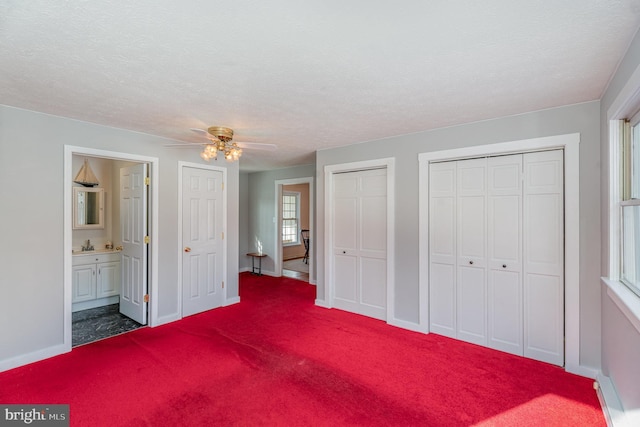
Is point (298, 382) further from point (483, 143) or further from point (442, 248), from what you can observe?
point (483, 143)

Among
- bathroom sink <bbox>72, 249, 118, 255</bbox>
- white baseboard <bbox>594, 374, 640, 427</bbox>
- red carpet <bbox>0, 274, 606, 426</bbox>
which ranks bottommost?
red carpet <bbox>0, 274, 606, 426</bbox>

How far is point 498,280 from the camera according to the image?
3102 millimetres

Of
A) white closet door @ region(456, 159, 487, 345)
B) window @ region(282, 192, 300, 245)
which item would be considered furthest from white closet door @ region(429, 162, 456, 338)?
window @ region(282, 192, 300, 245)

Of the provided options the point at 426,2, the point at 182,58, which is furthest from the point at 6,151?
the point at 426,2

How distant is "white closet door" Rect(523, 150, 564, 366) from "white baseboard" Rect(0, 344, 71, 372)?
457 centimetres

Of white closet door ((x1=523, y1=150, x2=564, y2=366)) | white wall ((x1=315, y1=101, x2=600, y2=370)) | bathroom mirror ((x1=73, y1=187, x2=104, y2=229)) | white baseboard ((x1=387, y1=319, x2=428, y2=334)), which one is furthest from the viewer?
bathroom mirror ((x1=73, y1=187, x2=104, y2=229))

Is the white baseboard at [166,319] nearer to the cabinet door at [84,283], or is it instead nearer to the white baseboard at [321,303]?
the cabinet door at [84,283]

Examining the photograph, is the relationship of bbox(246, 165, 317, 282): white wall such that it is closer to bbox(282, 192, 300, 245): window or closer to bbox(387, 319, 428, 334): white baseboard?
bbox(282, 192, 300, 245): window

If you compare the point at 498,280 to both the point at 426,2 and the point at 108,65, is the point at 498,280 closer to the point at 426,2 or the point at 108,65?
the point at 426,2

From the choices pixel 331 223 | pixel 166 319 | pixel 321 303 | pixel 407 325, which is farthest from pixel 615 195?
pixel 166 319

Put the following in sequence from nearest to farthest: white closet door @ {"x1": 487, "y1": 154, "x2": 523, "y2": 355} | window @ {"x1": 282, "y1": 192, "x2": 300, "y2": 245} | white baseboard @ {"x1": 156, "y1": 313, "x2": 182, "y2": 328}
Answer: white closet door @ {"x1": 487, "y1": 154, "x2": 523, "y2": 355}
white baseboard @ {"x1": 156, "y1": 313, "x2": 182, "y2": 328}
window @ {"x1": 282, "y1": 192, "x2": 300, "y2": 245}

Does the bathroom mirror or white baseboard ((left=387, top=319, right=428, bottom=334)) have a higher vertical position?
the bathroom mirror

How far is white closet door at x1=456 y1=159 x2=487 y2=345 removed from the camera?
319 centimetres

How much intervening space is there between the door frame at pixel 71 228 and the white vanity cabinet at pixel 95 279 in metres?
1.21
